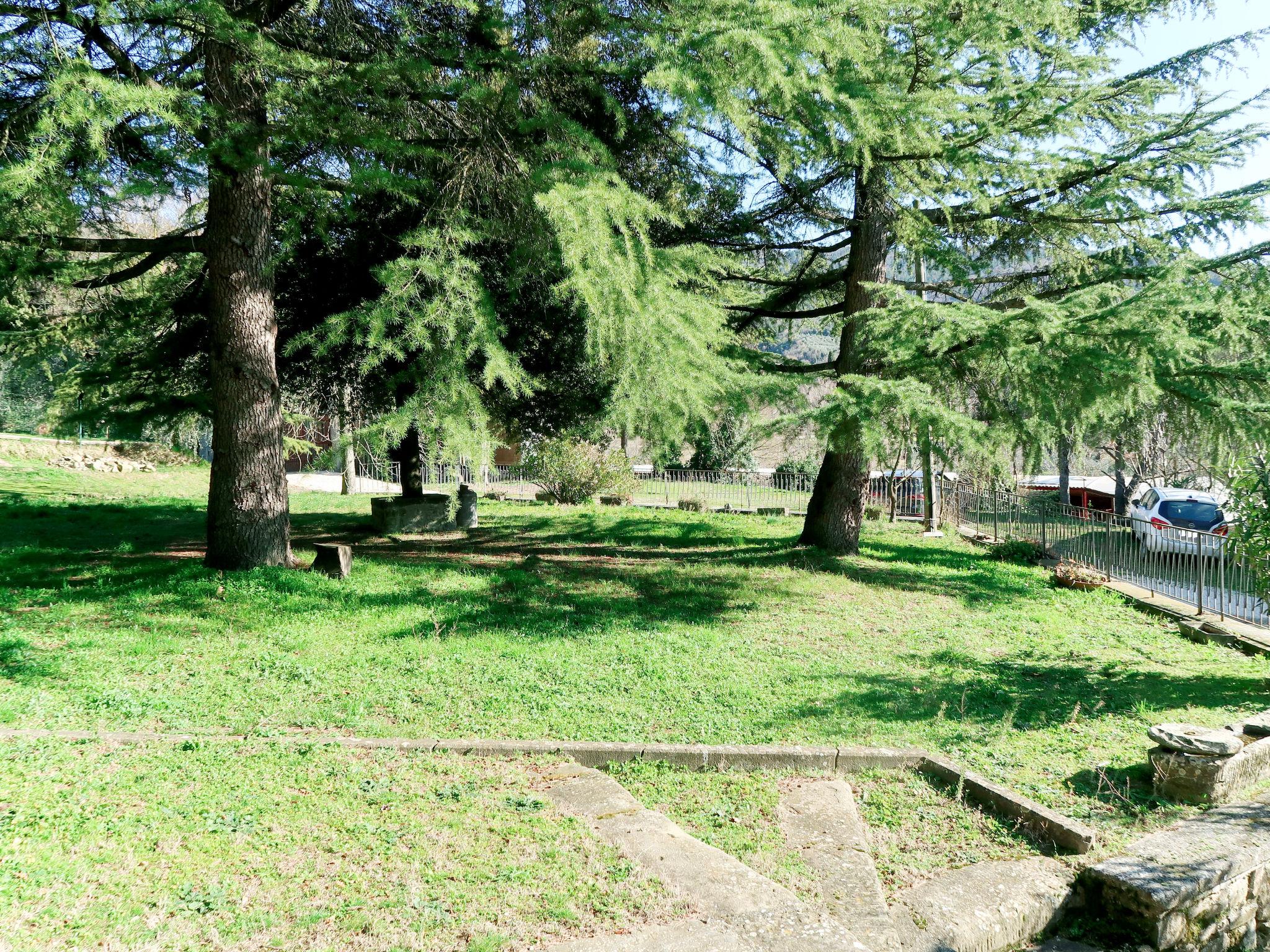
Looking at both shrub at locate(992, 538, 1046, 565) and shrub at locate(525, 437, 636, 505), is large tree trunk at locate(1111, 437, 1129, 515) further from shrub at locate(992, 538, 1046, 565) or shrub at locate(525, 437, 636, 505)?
shrub at locate(525, 437, 636, 505)

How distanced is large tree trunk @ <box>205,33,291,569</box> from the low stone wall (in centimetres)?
885

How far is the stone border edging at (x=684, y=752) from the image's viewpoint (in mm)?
5184

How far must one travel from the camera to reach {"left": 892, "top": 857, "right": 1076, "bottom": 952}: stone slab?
3762 mm

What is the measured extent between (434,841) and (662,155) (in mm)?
11064

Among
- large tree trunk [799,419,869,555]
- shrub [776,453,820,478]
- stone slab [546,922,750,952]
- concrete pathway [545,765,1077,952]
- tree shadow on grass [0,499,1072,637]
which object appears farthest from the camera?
shrub [776,453,820,478]

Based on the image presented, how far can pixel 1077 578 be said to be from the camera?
12.2 metres

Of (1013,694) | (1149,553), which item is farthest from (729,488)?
(1013,694)

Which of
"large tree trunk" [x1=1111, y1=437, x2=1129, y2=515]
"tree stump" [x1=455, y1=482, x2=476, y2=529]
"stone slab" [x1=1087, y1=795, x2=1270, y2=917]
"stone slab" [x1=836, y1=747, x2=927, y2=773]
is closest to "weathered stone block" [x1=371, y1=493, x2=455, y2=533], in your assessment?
"tree stump" [x1=455, y1=482, x2=476, y2=529]

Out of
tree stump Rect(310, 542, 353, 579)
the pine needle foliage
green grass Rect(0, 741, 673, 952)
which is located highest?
the pine needle foliage

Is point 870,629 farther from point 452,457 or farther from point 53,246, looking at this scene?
point 53,246

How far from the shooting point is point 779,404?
35.2 feet

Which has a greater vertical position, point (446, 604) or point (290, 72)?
point (290, 72)

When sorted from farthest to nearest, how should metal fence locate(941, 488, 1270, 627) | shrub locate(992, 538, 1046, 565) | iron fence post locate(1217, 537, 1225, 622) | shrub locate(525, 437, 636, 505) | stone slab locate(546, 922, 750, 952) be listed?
shrub locate(525, 437, 636, 505)
shrub locate(992, 538, 1046, 565)
iron fence post locate(1217, 537, 1225, 622)
metal fence locate(941, 488, 1270, 627)
stone slab locate(546, 922, 750, 952)

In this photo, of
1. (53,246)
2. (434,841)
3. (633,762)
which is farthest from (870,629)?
(53,246)
